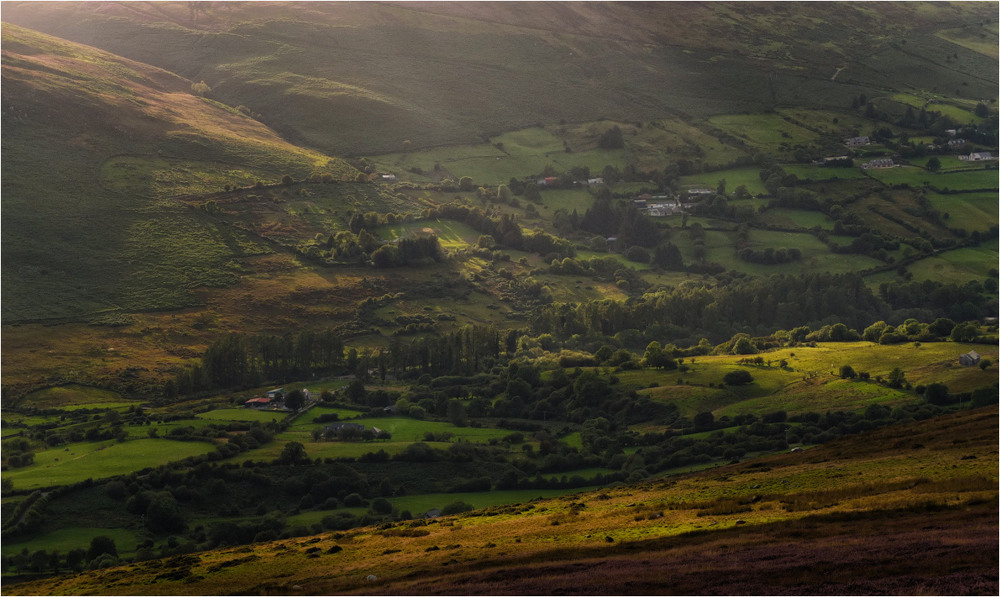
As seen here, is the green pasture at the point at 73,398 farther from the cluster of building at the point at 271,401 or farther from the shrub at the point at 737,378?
the shrub at the point at 737,378

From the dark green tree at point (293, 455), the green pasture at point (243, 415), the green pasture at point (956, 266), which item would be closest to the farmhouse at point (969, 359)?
the green pasture at point (956, 266)

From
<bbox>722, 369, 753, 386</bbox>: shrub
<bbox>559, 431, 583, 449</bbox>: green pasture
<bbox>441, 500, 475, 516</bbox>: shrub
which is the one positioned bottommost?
<bbox>559, 431, 583, 449</bbox>: green pasture

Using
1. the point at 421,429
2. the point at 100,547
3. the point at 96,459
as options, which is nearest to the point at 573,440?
the point at 421,429

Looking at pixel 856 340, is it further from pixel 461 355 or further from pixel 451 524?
pixel 451 524

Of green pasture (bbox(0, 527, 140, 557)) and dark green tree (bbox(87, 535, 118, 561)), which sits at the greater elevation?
dark green tree (bbox(87, 535, 118, 561))

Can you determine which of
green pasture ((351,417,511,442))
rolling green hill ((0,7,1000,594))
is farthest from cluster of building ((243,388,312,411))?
green pasture ((351,417,511,442))

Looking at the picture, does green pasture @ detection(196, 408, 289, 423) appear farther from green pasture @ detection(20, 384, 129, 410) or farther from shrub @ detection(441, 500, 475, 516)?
shrub @ detection(441, 500, 475, 516)

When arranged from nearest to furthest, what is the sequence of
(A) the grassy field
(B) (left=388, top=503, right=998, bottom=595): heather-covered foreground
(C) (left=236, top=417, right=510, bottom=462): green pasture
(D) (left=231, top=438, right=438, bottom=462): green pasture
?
1. (B) (left=388, top=503, right=998, bottom=595): heather-covered foreground
2. (D) (left=231, top=438, right=438, bottom=462): green pasture
3. (C) (left=236, top=417, right=510, bottom=462): green pasture
4. (A) the grassy field
